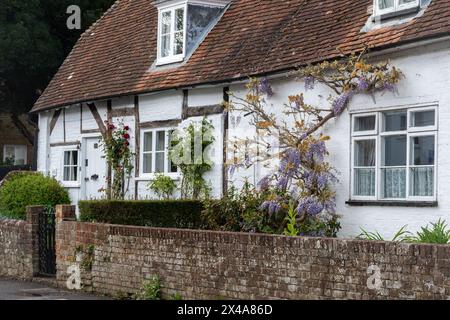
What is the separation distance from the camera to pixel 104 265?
16016mm

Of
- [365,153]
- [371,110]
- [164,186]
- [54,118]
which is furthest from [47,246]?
[54,118]

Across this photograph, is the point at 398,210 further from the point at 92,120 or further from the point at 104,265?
the point at 92,120

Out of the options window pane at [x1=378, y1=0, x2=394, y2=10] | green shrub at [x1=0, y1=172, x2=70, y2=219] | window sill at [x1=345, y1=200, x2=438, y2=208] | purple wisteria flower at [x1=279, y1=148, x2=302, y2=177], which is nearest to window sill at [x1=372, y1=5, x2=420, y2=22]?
window pane at [x1=378, y1=0, x2=394, y2=10]

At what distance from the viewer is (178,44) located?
73.1ft

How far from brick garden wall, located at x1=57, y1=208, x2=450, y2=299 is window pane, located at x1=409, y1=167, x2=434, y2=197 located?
3637 mm

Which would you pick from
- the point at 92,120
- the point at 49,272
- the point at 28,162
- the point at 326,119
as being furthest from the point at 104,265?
the point at 28,162

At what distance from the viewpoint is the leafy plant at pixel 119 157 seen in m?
23.4

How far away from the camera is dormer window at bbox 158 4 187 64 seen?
2212 cm

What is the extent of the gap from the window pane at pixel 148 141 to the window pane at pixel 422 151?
28.8 feet

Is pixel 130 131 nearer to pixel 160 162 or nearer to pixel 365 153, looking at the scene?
pixel 160 162

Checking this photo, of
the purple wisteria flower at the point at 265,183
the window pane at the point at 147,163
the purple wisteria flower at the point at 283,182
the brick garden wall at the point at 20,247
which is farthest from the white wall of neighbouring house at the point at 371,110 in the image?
the brick garden wall at the point at 20,247

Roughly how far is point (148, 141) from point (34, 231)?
525 centimetres

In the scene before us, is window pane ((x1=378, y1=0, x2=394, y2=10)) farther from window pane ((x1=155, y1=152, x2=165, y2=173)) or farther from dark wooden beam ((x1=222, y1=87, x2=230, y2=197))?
window pane ((x1=155, y1=152, x2=165, y2=173))

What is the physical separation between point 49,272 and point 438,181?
779 centimetres
